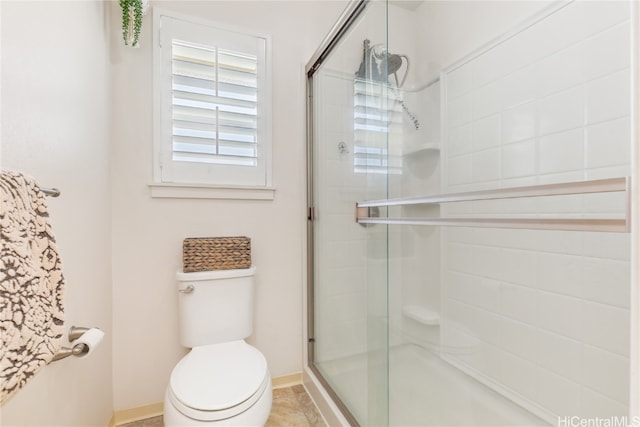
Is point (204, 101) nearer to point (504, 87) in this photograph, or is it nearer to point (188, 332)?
point (188, 332)

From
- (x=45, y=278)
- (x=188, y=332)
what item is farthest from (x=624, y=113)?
(x=188, y=332)

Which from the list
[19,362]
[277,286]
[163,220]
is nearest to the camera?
[19,362]

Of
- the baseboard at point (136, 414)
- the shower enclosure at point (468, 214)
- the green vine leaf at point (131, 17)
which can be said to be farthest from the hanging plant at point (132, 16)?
the baseboard at point (136, 414)

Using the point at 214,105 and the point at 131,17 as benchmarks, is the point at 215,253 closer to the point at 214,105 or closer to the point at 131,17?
the point at 214,105

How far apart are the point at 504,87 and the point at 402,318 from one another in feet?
3.63

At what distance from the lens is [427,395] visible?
1268 millimetres

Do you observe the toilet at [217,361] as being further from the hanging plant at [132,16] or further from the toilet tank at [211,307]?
the hanging plant at [132,16]

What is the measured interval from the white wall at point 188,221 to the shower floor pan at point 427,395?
1.58 feet

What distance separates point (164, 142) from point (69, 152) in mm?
529

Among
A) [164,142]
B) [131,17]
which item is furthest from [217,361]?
[131,17]

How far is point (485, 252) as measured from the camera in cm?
132

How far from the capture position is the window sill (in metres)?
1.42

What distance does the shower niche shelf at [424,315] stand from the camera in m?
1.45

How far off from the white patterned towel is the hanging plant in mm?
1058
